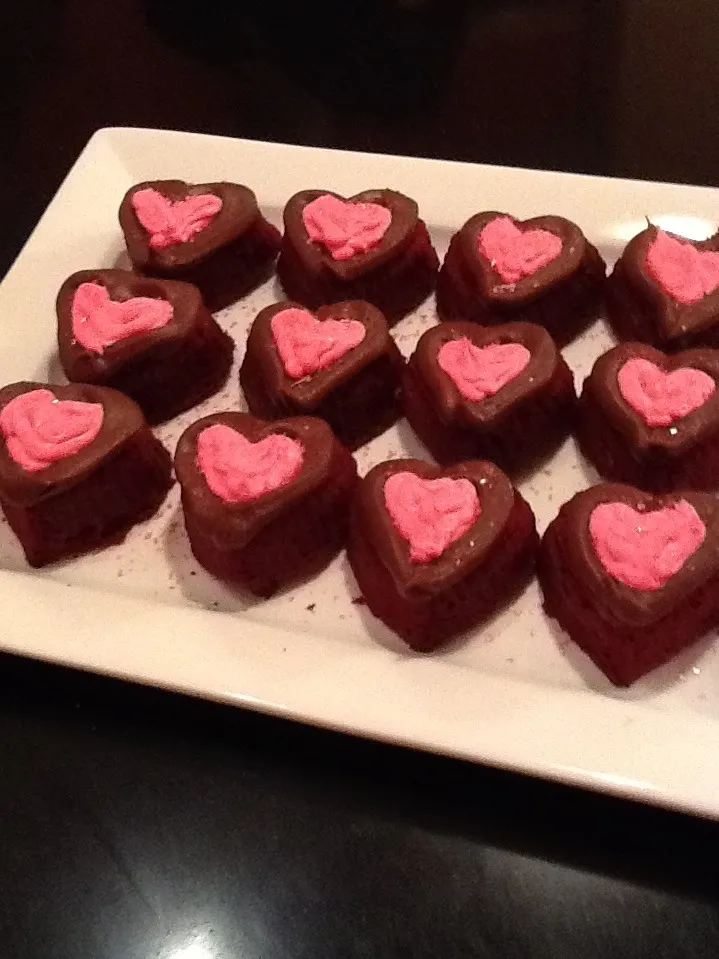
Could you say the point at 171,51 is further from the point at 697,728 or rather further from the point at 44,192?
the point at 697,728

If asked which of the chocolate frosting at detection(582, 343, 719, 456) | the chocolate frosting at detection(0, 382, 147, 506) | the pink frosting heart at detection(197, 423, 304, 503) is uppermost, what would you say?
the chocolate frosting at detection(0, 382, 147, 506)

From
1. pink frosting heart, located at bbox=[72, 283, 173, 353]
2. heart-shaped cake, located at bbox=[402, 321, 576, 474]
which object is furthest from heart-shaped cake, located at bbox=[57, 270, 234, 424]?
heart-shaped cake, located at bbox=[402, 321, 576, 474]

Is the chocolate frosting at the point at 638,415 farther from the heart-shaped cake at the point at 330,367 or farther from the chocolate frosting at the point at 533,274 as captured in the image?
the heart-shaped cake at the point at 330,367

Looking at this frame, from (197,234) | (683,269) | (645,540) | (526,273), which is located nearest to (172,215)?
(197,234)

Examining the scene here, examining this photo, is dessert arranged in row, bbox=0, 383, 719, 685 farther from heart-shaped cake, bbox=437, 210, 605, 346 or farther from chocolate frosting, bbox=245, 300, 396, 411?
heart-shaped cake, bbox=437, 210, 605, 346

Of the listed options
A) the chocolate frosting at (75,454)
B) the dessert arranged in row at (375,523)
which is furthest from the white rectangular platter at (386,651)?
the chocolate frosting at (75,454)

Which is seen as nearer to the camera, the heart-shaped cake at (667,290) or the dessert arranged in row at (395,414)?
the dessert arranged in row at (395,414)

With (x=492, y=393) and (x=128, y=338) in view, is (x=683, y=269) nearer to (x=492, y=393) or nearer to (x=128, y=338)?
(x=492, y=393)
